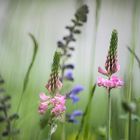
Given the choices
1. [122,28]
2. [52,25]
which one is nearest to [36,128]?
[52,25]

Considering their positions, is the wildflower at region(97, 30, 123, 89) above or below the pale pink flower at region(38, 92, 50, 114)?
above

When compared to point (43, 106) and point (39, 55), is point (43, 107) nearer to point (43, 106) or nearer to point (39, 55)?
point (43, 106)

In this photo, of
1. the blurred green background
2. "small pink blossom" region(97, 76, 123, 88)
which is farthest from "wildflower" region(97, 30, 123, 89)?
the blurred green background

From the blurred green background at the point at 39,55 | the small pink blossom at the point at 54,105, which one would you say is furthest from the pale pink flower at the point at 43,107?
the blurred green background at the point at 39,55

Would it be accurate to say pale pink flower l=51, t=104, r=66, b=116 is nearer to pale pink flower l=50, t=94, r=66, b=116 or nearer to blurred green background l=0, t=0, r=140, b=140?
pale pink flower l=50, t=94, r=66, b=116

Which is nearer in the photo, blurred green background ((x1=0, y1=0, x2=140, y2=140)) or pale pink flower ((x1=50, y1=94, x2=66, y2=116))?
pale pink flower ((x1=50, y1=94, x2=66, y2=116))

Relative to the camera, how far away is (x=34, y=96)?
3.88ft

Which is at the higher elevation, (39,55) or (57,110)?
(39,55)

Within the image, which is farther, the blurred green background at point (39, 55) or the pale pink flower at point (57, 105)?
the blurred green background at point (39, 55)

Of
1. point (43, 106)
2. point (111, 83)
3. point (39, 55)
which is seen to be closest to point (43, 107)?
point (43, 106)

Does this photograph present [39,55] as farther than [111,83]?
Yes

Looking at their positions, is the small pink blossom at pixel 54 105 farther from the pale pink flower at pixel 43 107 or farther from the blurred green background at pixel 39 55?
the blurred green background at pixel 39 55

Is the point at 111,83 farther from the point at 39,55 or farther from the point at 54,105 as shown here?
the point at 39,55

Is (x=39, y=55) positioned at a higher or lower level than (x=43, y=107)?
higher
